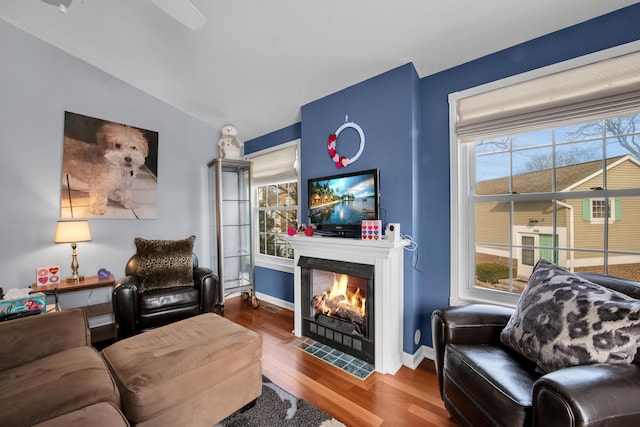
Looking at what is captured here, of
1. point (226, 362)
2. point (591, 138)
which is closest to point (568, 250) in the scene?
point (591, 138)

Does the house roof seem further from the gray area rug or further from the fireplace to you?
the gray area rug

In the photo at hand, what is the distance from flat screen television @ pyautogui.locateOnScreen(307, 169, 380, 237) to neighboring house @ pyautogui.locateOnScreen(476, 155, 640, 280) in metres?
0.87

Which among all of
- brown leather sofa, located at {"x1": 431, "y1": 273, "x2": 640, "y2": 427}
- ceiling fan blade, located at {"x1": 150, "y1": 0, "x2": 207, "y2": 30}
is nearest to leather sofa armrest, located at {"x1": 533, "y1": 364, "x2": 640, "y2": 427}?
brown leather sofa, located at {"x1": 431, "y1": 273, "x2": 640, "y2": 427}

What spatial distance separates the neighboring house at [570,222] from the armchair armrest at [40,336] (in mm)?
2867

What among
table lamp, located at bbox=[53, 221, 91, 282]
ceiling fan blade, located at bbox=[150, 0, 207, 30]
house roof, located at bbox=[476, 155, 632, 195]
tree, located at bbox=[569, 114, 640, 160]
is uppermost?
ceiling fan blade, located at bbox=[150, 0, 207, 30]

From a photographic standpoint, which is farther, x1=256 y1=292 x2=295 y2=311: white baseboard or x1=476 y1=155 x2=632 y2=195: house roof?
x1=256 y1=292 x2=295 y2=311: white baseboard

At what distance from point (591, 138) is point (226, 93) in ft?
10.5

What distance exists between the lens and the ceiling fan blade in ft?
4.40

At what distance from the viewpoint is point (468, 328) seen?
4.98 ft

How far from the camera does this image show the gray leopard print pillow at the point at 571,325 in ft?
3.49

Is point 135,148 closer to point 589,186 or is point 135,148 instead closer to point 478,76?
point 478,76

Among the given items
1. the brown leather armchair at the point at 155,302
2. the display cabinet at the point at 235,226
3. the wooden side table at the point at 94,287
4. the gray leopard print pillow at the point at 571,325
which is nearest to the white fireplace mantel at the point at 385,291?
the gray leopard print pillow at the point at 571,325

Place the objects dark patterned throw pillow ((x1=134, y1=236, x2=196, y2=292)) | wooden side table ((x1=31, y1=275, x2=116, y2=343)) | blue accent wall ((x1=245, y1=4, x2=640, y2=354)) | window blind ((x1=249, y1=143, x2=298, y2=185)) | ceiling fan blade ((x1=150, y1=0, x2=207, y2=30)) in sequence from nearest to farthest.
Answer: ceiling fan blade ((x1=150, y1=0, x2=207, y2=30)) → blue accent wall ((x1=245, y1=4, x2=640, y2=354)) → wooden side table ((x1=31, y1=275, x2=116, y2=343)) → dark patterned throw pillow ((x1=134, y1=236, x2=196, y2=292)) → window blind ((x1=249, y1=143, x2=298, y2=185))

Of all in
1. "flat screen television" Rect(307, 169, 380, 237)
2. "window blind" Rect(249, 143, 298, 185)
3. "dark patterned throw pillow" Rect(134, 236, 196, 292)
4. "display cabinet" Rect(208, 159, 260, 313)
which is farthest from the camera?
"display cabinet" Rect(208, 159, 260, 313)
